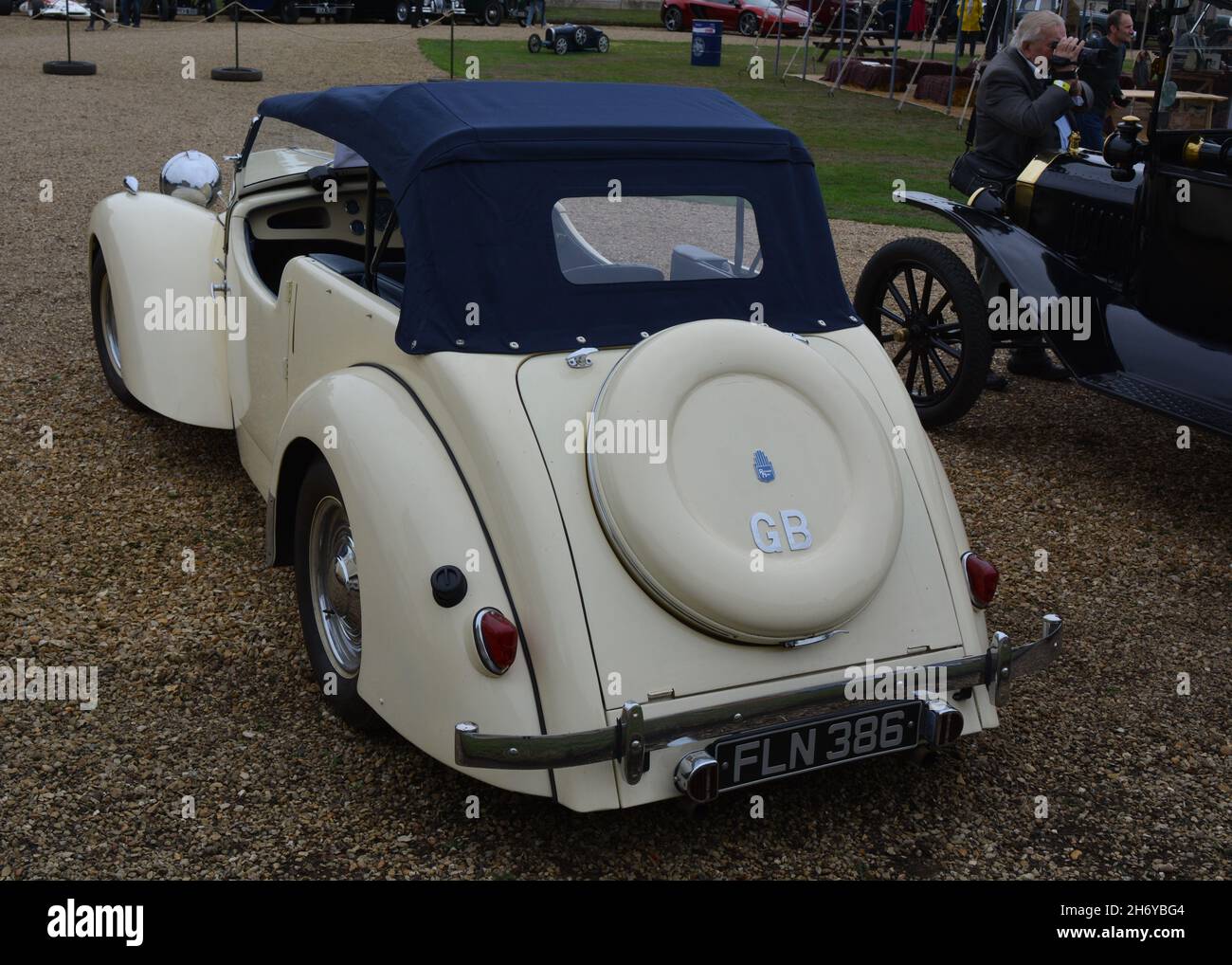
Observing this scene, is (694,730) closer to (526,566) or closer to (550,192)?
(526,566)

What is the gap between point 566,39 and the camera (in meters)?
23.8

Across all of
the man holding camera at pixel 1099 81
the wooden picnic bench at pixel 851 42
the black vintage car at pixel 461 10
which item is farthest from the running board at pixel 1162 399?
the black vintage car at pixel 461 10

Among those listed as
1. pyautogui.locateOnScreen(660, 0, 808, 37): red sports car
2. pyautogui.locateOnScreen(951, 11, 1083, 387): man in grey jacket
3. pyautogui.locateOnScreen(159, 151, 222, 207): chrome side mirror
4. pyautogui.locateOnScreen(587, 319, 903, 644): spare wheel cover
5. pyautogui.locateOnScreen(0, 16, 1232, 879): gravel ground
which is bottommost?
pyautogui.locateOnScreen(0, 16, 1232, 879): gravel ground

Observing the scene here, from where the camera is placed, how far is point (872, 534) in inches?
118

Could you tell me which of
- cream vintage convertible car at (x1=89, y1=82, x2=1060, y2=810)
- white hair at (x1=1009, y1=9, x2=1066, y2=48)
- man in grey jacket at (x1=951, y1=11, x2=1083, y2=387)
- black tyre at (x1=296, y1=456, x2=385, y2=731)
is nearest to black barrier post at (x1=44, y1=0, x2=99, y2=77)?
man in grey jacket at (x1=951, y1=11, x2=1083, y2=387)

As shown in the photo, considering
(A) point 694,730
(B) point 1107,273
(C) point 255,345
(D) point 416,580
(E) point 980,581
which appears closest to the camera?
(A) point 694,730

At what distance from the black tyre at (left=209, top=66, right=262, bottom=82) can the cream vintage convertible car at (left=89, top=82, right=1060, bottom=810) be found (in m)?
15.3

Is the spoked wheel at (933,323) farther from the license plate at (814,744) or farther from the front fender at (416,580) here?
the front fender at (416,580)

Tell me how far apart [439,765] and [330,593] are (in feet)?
1.89

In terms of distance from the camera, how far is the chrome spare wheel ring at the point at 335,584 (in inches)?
130

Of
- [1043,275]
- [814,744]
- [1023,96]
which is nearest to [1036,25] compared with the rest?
[1023,96]

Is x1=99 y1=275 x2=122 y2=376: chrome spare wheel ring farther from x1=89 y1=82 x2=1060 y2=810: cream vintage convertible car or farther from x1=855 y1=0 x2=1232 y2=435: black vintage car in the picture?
x1=855 y1=0 x2=1232 y2=435: black vintage car

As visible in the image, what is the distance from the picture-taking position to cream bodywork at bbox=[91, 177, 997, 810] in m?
2.78

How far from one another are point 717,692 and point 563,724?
369 millimetres
